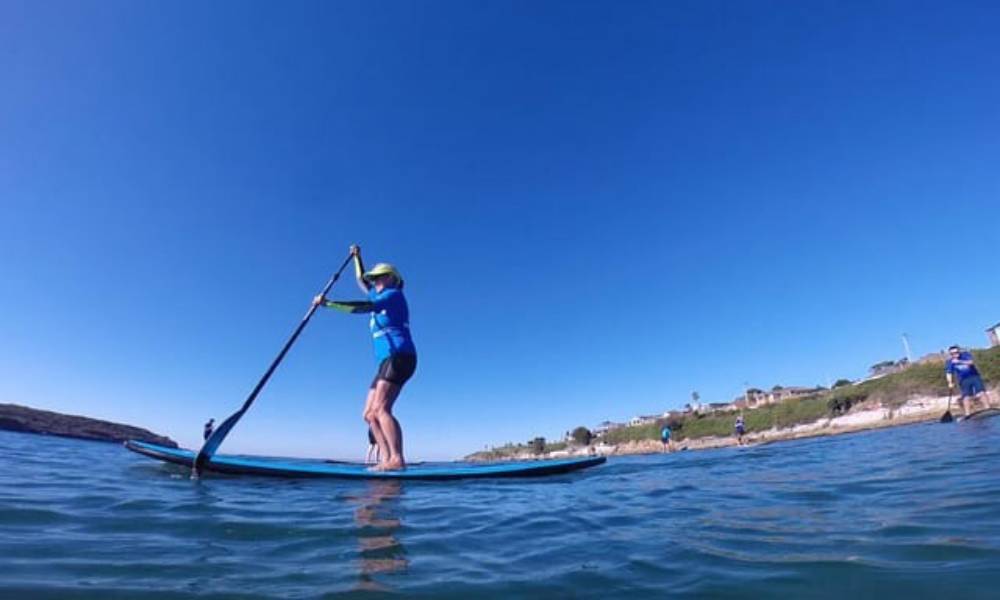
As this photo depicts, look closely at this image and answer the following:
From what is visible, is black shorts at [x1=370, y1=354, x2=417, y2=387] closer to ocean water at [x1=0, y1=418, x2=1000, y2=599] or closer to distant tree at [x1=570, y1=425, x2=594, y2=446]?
ocean water at [x1=0, y1=418, x2=1000, y2=599]

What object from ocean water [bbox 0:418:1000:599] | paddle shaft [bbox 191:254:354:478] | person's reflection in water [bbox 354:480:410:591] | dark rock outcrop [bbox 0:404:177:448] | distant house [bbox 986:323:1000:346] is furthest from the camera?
distant house [bbox 986:323:1000:346]

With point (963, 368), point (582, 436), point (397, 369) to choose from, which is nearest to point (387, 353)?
point (397, 369)

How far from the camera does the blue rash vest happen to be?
7527 mm

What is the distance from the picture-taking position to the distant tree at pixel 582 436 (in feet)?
318

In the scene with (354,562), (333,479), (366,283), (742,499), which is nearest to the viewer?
(354,562)

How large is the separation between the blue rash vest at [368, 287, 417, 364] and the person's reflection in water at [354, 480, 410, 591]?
8.14 feet

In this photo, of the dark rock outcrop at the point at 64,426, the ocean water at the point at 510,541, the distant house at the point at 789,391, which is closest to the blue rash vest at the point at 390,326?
the ocean water at the point at 510,541

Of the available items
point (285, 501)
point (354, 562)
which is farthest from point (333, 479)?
point (354, 562)

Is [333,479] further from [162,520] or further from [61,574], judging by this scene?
[61,574]

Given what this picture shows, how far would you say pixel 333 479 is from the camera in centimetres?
705

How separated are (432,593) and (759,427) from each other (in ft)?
222

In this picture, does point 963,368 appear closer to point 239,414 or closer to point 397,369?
point 397,369

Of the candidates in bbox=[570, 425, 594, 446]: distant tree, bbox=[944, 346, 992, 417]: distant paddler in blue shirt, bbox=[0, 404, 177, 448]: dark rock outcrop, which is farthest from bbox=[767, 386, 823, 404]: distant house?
bbox=[0, 404, 177, 448]: dark rock outcrop

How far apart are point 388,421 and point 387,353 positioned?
3.40 feet
